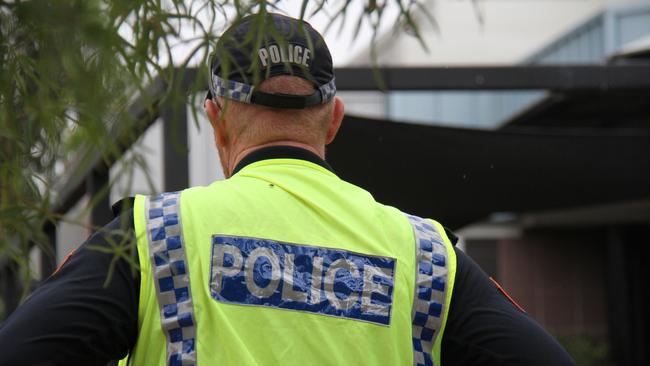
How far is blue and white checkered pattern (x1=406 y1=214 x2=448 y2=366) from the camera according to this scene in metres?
1.64

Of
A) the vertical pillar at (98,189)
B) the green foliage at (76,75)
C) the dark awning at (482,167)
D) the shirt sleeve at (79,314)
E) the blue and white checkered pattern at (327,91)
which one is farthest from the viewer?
the dark awning at (482,167)

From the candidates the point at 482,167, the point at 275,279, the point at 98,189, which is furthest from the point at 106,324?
the point at 482,167

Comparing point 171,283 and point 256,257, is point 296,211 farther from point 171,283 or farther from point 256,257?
point 171,283

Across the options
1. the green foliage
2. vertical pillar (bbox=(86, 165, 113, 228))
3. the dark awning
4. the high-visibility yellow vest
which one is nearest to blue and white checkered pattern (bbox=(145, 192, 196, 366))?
the high-visibility yellow vest

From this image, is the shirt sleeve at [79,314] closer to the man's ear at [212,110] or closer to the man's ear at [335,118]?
the man's ear at [212,110]

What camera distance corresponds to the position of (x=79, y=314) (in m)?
1.48

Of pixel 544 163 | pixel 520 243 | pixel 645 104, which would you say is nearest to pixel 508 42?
pixel 520 243

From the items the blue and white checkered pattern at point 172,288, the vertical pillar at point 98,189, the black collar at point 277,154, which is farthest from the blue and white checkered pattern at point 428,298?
the vertical pillar at point 98,189

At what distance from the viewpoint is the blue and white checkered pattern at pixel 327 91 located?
1.74 m

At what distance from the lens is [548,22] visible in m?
22.8

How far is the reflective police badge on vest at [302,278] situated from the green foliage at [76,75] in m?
0.31

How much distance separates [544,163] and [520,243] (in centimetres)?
1734

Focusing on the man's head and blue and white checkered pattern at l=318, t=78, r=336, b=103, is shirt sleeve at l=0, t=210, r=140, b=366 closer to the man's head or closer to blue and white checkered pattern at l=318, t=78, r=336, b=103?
the man's head

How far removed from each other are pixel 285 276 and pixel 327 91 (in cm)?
32
